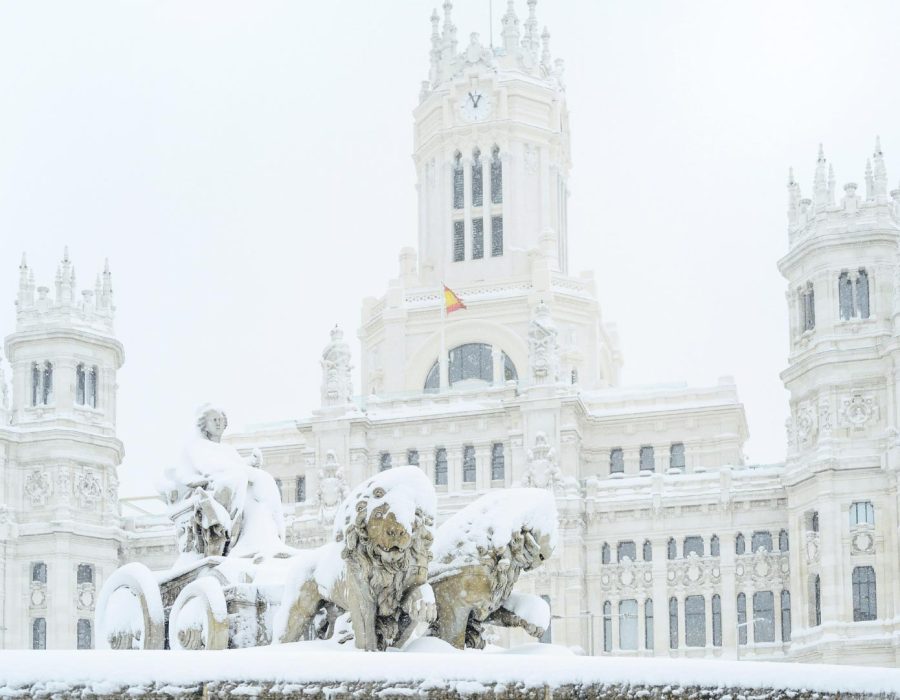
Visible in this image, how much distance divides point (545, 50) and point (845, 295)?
90.9 feet

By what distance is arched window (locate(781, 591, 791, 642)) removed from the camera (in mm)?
64188

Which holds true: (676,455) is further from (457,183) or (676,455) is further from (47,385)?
(47,385)

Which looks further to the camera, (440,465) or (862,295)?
(440,465)

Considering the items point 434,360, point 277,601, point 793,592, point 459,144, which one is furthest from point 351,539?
point 459,144

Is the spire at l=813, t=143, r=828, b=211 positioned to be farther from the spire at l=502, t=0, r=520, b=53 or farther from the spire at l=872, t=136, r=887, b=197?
the spire at l=502, t=0, r=520, b=53

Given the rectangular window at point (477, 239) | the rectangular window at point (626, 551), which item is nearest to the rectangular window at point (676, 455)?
the rectangular window at point (626, 551)

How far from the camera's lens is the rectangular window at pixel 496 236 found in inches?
3206

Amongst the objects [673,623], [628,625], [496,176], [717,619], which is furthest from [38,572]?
[496,176]

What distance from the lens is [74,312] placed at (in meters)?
73.2

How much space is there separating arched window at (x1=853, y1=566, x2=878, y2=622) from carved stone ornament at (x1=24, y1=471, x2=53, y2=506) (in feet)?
102

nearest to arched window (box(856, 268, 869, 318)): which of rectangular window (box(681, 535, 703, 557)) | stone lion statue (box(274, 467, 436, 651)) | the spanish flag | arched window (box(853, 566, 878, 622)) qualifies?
arched window (box(853, 566, 878, 622))

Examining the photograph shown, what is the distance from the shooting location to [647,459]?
2815 inches

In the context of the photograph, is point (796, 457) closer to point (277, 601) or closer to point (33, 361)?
point (33, 361)

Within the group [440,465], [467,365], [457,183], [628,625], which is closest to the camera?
[628,625]
